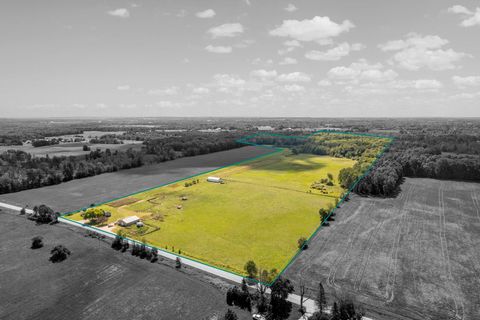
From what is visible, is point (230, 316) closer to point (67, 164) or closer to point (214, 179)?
point (214, 179)

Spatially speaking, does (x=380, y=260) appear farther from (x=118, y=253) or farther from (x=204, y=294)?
(x=118, y=253)

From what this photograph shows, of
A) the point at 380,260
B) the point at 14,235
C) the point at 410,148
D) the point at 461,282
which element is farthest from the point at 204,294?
the point at 410,148

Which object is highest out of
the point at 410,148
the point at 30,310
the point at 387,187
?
the point at 410,148

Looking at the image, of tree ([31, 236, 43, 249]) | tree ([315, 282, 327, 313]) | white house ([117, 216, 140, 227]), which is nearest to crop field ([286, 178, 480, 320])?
tree ([315, 282, 327, 313])

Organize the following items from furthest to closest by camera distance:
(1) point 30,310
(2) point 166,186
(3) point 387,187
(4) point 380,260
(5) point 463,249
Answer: (2) point 166,186 < (3) point 387,187 < (5) point 463,249 < (4) point 380,260 < (1) point 30,310

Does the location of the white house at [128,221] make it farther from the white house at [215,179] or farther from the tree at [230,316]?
the white house at [215,179]

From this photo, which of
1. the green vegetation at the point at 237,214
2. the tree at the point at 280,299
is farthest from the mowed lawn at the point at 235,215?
the tree at the point at 280,299

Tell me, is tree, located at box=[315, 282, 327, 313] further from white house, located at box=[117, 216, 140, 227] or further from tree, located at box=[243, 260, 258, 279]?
white house, located at box=[117, 216, 140, 227]
